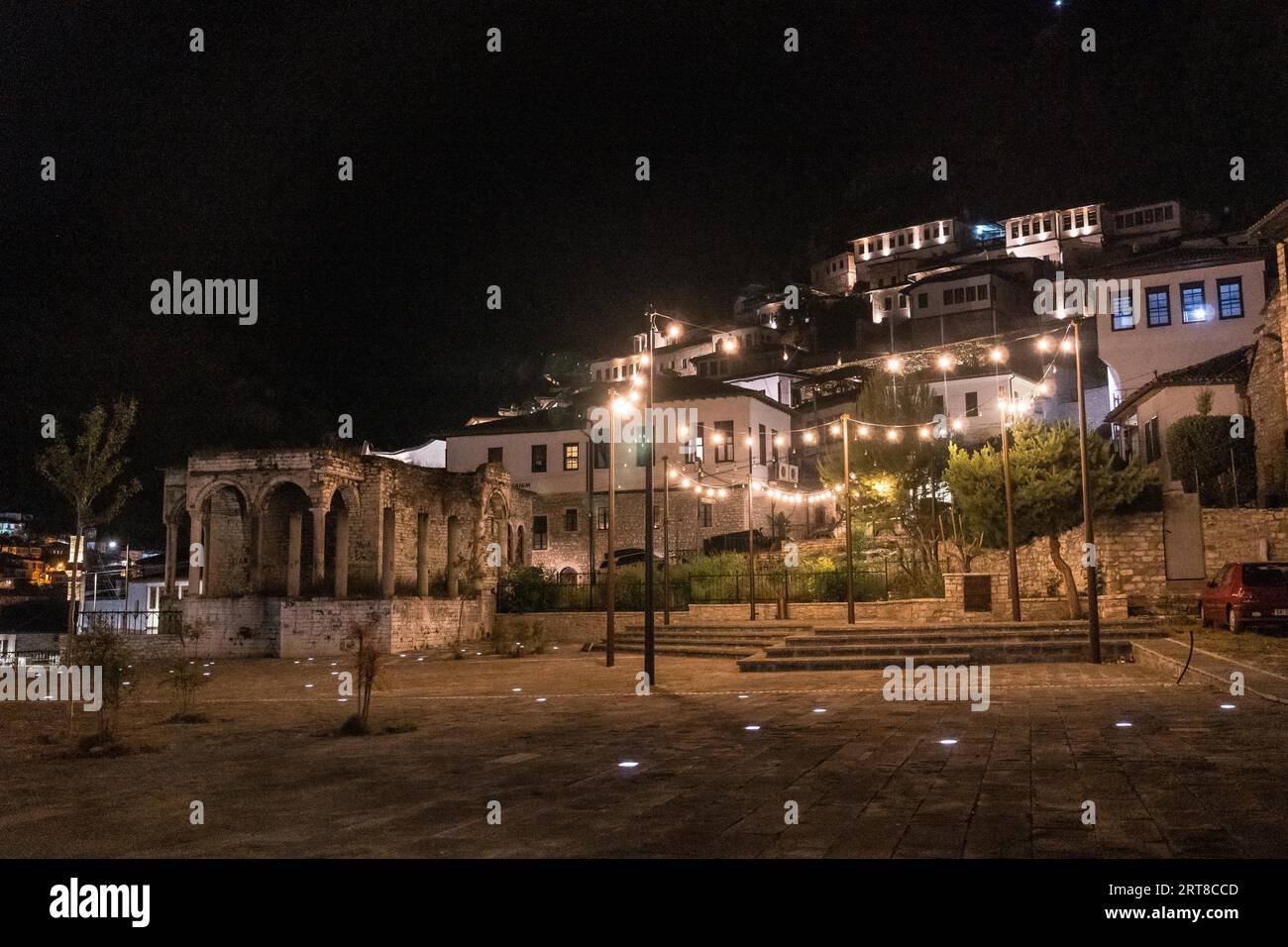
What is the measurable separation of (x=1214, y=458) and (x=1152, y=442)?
4132 mm

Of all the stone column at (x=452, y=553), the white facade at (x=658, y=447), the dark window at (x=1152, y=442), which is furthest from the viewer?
the white facade at (x=658, y=447)

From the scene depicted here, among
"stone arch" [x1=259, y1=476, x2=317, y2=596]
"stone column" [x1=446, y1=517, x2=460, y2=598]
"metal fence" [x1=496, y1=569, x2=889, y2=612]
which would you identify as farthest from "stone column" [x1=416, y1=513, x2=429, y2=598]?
"stone arch" [x1=259, y1=476, x2=317, y2=596]

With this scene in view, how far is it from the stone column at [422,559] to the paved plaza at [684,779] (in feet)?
66.2

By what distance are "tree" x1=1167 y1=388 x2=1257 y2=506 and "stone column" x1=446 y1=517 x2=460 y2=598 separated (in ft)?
78.5

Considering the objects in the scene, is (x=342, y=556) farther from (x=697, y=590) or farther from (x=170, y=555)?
(x=697, y=590)

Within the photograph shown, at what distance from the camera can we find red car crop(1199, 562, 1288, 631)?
1939 cm

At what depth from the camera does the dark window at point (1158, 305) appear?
127ft

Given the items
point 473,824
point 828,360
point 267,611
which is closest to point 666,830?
point 473,824

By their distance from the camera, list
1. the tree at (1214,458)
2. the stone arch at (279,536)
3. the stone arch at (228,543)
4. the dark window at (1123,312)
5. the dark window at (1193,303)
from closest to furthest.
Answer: the tree at (1214,458) → the stone arch at (228,543) → the stone arch at (279,536) → the dark window at (1193,303) → the dark window at (1123,312)

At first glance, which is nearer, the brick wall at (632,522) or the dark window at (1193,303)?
the dark window at (1193,303)

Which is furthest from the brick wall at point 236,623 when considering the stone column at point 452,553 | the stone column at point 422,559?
the stone column at point 452,553

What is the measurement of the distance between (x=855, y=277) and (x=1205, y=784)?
10128 centimetres

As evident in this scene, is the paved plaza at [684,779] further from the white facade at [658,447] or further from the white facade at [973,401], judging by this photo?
the white facade at [973,401]

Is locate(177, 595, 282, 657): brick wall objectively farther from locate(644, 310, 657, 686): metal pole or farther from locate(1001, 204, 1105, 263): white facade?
locate(1001, 204, 1105, 263): white facade
